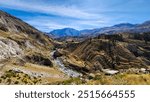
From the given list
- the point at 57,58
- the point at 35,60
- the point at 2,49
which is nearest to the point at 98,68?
the point at 57,58

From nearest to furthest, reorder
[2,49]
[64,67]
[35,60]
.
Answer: [2,49] < [35,60] < [64,67]

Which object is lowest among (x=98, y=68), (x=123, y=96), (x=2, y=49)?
(x=98, y=68)

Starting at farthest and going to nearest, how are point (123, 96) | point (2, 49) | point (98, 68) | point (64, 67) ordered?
1. point (98, 68)
2. point (64, 67)
3. point (2, 49)
4. point (123, 96)

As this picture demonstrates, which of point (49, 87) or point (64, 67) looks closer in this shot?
point (49, 87)

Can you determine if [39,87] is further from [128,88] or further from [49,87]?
[128,88]

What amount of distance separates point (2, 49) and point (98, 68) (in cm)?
6812

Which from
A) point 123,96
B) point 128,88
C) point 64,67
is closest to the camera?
point 123,96

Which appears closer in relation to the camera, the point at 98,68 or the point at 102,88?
the point at 102,88

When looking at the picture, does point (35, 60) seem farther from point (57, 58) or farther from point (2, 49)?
point (57, 58)

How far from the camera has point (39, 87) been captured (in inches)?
443

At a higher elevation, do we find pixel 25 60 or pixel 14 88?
pixel 14 88

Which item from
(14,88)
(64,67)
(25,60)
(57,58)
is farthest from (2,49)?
(14,88)

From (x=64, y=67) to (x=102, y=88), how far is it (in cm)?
15983

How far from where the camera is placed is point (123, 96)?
34.8 feet
